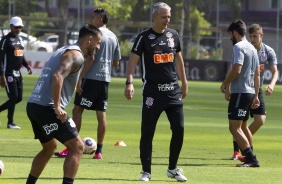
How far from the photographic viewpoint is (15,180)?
1227 centimetres

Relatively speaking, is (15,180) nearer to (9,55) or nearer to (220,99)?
(9,55)

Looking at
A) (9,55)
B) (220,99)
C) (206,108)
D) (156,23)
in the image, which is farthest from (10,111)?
(220,99)

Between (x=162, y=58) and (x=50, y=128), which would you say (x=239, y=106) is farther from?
(x=50, y=128)

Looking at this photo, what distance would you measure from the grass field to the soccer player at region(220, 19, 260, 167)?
1.47 ft

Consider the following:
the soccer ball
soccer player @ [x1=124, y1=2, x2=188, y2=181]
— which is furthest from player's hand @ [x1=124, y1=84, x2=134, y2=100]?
the soccer ball

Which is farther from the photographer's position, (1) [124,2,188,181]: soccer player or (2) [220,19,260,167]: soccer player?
(2) [220,19,260,167]: soccer player

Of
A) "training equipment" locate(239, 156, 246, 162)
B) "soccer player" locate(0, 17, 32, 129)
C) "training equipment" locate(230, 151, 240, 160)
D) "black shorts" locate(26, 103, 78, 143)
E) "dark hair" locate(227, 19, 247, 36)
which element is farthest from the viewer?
"soccer player" locate(0, 17, 32, 129)

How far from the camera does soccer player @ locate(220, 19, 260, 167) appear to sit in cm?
1459

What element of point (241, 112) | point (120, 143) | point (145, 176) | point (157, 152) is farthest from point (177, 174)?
point (120, 143)

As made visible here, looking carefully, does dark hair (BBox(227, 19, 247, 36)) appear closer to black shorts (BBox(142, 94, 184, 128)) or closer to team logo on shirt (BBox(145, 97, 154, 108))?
black shorts (BBox(142, 94, 184, 128))

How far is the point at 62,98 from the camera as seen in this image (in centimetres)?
1102

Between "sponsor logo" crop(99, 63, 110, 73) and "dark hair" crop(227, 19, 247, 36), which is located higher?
"dark hair" crop(227, 19, 247, 36)

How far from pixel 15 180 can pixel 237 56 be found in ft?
13.3

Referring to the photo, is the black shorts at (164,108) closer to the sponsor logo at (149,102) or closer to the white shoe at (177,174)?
the sponsor logo at (149,102)
